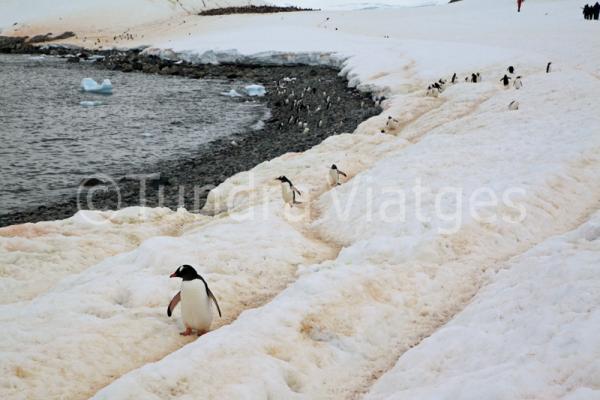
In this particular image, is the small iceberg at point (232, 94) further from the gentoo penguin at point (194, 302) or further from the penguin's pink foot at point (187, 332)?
the penguin's pink foot at point (187, 332)

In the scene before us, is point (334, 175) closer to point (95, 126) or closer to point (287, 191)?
point (287, 191)

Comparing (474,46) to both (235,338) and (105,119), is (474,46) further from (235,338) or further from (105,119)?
(235,338)

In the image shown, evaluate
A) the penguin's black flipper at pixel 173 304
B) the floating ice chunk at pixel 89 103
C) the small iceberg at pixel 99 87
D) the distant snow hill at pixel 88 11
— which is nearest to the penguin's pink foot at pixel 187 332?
the penguin's black flipper at pixel 173 304

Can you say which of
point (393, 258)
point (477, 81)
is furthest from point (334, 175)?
point (477, 81)

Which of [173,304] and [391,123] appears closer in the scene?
[173,304]

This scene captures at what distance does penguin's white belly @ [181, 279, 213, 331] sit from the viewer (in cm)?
841

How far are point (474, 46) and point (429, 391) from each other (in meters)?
42.9

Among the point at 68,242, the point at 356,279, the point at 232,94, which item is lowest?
the point at 68,242

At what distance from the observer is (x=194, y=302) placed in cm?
841

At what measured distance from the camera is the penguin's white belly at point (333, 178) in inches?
688

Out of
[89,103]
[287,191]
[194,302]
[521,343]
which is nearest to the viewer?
[521,343]

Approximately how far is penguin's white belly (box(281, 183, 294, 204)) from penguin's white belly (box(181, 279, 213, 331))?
7.44 meters

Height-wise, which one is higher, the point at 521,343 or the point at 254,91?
the point at 254,91

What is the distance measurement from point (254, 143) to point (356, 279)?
20.2 metres
